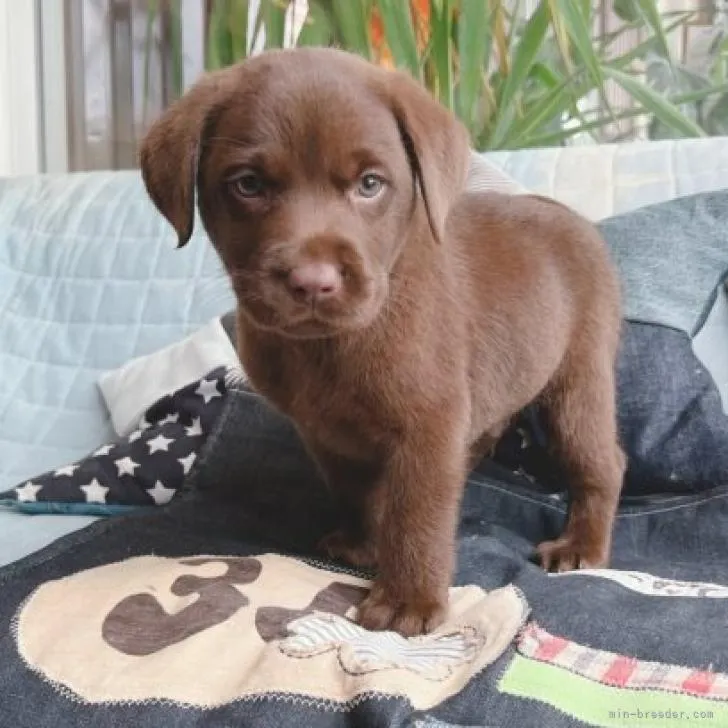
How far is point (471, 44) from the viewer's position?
2.70 metres

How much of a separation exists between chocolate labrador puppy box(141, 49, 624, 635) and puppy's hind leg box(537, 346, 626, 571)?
0.6 inches

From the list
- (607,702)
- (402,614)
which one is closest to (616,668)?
(607,702)

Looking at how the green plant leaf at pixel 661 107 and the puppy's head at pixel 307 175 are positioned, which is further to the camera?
the green plant leaf at pixel 661 107

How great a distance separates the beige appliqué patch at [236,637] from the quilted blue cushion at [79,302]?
3.10 ft

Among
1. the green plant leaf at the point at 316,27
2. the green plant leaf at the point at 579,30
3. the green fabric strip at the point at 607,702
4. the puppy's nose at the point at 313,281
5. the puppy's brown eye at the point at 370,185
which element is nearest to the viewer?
the green fabric strip at the point at 607,702

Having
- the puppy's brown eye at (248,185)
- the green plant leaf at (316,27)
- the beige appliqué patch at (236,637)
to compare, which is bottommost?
the beige appliqué patch at (236,637)

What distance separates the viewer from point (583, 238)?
1.79m

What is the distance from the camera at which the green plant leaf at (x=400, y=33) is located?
269 cm

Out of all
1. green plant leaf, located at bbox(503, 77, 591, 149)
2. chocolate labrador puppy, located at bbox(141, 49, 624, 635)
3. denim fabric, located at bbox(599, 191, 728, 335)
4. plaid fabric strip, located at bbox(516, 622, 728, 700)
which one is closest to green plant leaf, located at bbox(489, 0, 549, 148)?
green plant leaf, located at bbox(503, 77, 591, 149)

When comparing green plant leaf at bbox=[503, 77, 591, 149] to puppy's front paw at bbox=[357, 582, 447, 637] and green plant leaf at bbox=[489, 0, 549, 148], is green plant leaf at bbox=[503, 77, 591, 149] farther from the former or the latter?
puppy's front paw at bbox=[357, 582, 447, 637]

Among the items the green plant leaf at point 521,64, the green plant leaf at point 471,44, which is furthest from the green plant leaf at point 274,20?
the green plant leaf at point 521,64

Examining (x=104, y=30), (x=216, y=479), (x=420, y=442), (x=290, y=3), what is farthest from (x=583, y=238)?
(x=104, y=30)

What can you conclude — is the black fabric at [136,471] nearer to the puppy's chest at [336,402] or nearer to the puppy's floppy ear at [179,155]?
the puppy's chest at [336,402]

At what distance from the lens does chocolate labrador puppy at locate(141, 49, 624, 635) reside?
126 centimetres
